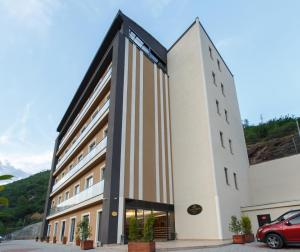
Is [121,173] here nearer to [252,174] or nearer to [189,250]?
[189,250]

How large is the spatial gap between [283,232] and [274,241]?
1.93 feet

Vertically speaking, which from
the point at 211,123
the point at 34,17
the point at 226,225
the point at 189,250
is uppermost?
the point at 34,17

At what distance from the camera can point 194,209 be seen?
50.6ft

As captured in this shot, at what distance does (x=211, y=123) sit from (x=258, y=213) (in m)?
7.22

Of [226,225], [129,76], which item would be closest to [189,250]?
[226,225]

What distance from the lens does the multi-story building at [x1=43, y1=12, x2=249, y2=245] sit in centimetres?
1443

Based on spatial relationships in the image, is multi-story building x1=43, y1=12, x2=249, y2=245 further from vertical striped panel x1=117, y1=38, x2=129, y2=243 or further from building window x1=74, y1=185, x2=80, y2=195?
building window x1=74, y1=185, x2=80, y2=195

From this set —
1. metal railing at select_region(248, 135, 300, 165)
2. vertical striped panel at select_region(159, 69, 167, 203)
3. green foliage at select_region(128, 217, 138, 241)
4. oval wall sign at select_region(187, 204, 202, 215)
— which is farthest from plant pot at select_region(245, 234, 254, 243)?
metal railing at select_region(248, 135, 300, 165)

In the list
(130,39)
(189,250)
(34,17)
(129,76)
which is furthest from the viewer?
(130,39)

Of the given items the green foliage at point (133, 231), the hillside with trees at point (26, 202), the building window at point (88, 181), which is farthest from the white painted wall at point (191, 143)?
the hillside with trees at point (26, 202)

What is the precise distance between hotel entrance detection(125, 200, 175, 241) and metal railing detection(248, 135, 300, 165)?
1615 cm

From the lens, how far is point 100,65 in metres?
21.5

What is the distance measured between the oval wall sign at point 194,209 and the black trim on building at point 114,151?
5380mm

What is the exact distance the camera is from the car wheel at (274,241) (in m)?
9.31
